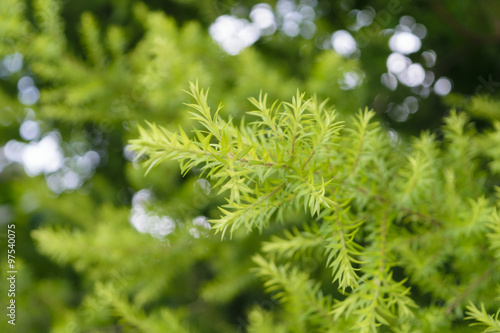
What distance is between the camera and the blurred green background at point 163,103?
0.80 metres

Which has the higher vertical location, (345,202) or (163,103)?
(345,202)

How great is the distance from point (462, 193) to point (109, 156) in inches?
44.3

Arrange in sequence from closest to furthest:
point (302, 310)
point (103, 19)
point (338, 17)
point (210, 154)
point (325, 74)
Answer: point (210, 154) → point (302, 310) → point (325, 74) → point (338, 17) → point (103, 19)

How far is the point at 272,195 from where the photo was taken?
369 millimetres

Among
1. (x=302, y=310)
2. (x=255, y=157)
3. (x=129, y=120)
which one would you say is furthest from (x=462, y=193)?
(x=129, y=120)

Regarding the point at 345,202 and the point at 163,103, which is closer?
the point at 345,202

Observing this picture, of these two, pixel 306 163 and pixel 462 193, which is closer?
pixel 306 163

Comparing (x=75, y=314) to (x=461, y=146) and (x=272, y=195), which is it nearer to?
(x=272, y=195)

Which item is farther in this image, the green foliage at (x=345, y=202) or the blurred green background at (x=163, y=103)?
the blurred green background at (x=163, y=103)

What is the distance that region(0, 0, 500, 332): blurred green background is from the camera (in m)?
0.80

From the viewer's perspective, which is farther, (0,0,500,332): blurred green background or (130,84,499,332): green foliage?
(0,0,500,332): blurred green background

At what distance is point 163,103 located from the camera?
2.55 ft

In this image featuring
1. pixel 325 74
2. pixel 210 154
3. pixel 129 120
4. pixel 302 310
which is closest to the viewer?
pixel 210 154

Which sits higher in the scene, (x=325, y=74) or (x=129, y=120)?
(x=325, y=74)
